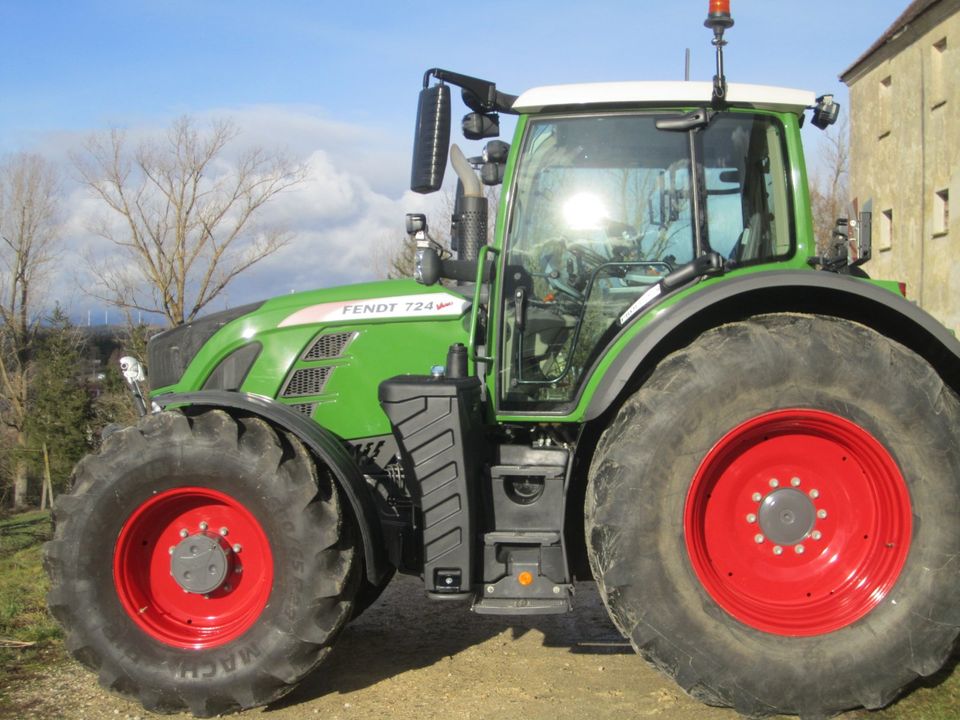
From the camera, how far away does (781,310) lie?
3.89m

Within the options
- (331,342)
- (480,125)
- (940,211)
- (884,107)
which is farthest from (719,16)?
(884,107)

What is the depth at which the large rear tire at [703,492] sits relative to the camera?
351 centimetres

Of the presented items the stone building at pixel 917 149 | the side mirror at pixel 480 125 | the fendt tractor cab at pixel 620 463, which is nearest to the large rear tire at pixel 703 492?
the fendt tractor cab at pixel 620 463

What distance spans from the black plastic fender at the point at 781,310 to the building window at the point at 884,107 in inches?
885

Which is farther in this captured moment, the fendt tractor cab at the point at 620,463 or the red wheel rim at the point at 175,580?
the red wheel rim at the point at 175,580

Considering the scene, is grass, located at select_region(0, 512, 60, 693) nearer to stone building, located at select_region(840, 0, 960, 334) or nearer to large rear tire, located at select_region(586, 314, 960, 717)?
large rear tire, located at select_region(586, 314, 960, 717)

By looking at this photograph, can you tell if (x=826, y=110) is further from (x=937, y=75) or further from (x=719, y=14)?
(x=937, y=75)

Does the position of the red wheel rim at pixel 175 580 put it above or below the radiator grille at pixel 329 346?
below

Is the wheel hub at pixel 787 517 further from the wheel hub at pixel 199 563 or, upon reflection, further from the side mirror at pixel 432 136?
the wheel hub at pixel 199 563

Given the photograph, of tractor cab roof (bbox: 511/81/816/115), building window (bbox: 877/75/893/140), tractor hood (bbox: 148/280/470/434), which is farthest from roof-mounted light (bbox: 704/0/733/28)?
building window (bbox: 877/75/893/140)

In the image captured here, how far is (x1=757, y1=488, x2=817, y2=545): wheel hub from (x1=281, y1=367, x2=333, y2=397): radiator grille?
204 centimetres

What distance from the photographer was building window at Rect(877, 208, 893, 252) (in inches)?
938

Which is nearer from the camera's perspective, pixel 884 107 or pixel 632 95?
pixel 632 95

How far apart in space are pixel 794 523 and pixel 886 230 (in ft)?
74.0
